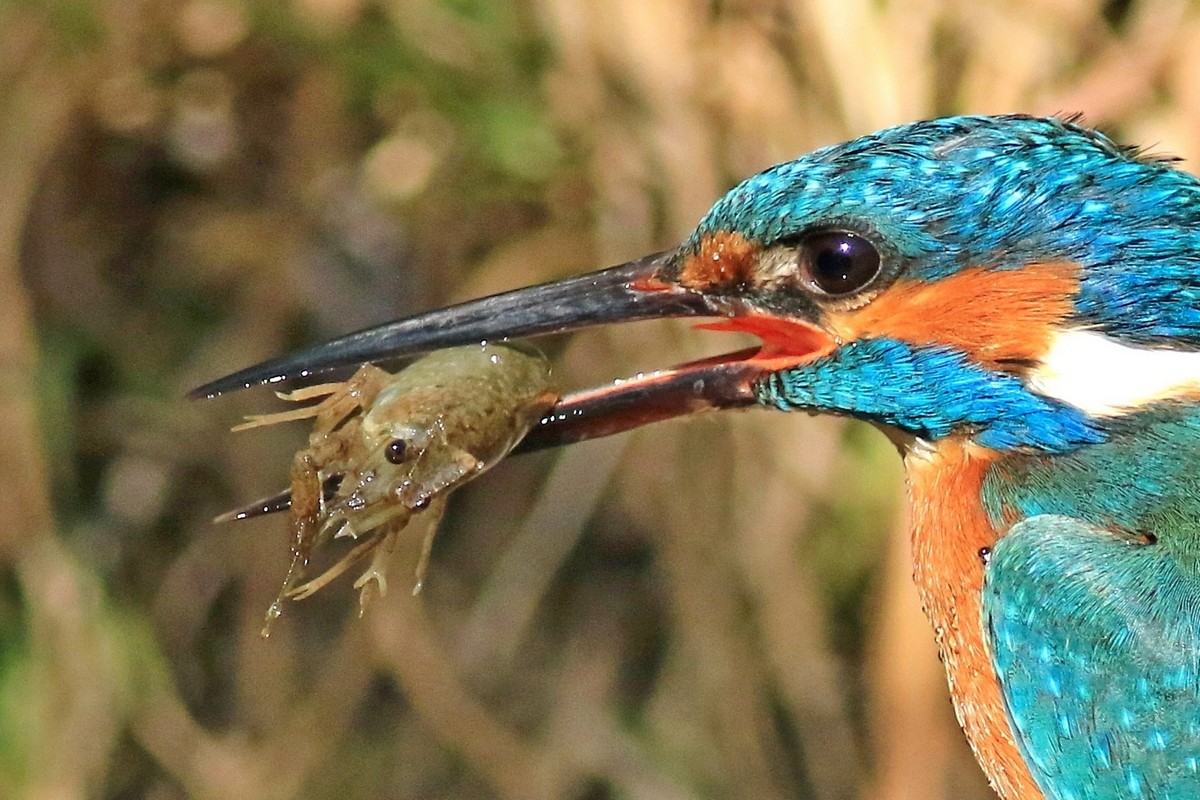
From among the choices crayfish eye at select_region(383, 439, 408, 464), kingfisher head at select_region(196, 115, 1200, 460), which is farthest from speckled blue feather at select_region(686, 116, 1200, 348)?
crayfish eye at select_region(383, 439, 408, 464)

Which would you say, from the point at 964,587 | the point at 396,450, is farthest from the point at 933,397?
the point at 396,450

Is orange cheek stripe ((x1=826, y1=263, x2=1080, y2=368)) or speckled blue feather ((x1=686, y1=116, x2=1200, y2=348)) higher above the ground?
speckled blue feather ((x1=686, y1=116, x2=1200, y2=348))

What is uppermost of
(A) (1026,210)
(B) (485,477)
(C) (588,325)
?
(A) (1026,210)

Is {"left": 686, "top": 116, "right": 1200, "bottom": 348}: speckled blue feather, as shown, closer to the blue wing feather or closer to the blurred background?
the blue wing feather

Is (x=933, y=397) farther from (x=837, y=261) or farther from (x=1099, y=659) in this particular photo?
(x=1099, y=659)

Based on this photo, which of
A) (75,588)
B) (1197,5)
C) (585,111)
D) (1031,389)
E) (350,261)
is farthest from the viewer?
(350,261)

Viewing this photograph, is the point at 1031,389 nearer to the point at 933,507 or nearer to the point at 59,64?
the point at 933,507

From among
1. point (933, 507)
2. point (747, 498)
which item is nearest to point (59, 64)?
point (747, 498)
